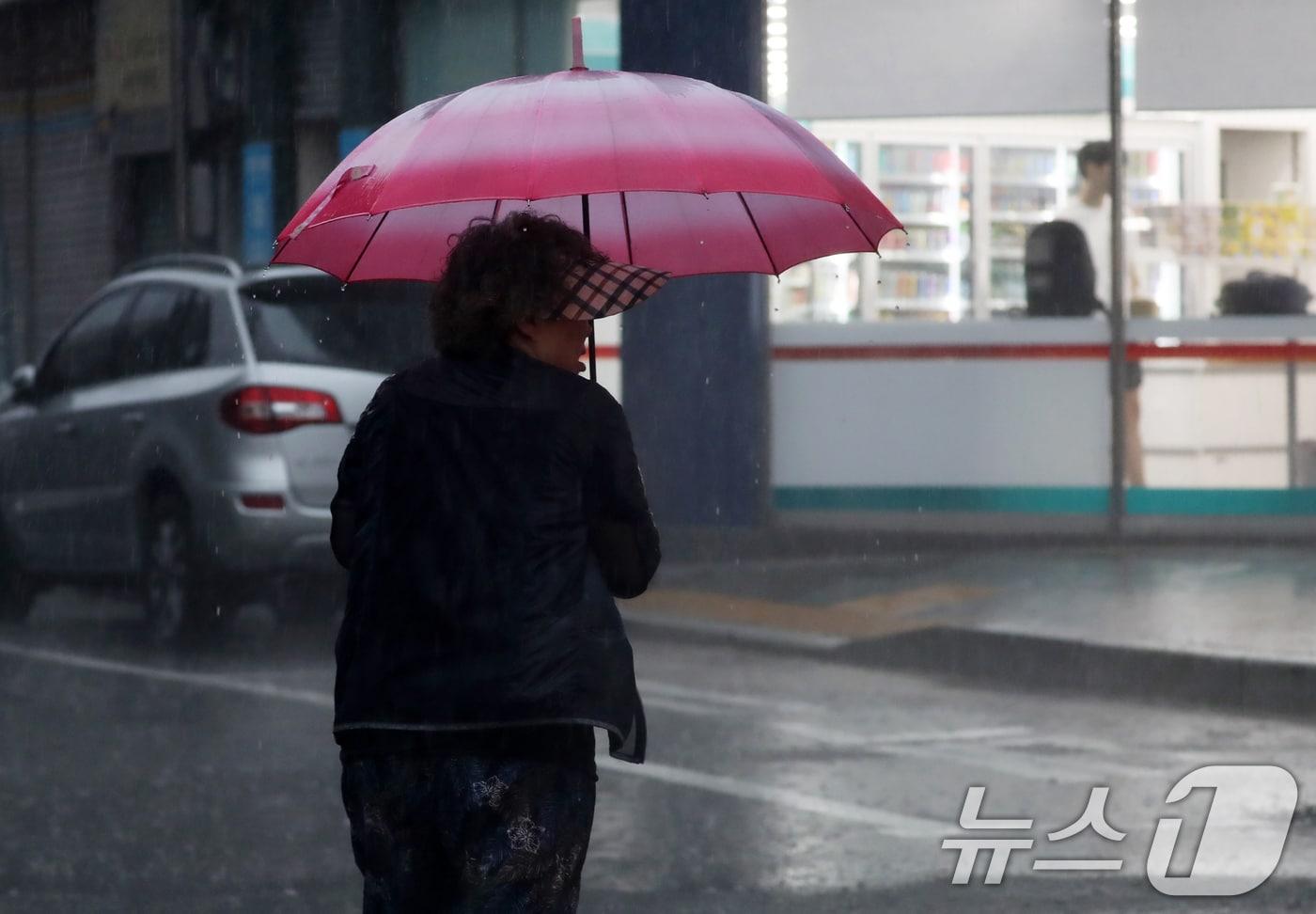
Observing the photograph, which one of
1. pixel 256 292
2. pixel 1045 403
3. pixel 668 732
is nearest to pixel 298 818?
pixel 668 732

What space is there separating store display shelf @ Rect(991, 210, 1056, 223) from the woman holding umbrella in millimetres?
10525

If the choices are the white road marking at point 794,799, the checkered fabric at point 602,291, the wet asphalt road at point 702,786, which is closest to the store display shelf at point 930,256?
the wet asphalt road at point 702,786

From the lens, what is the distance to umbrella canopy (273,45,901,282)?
393 centimetres

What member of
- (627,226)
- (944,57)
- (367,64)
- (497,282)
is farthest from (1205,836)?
(367,64)

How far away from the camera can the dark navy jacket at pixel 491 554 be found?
3279mm

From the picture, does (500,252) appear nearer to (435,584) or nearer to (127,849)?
(435,584)

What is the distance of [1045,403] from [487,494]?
10.8 meters

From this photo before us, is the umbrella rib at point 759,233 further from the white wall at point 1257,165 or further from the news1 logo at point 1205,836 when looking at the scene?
the white wall at point 1257,165

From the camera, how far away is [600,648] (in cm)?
334

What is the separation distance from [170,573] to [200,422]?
777mm

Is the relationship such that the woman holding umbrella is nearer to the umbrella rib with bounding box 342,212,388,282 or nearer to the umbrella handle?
the umbrella handle

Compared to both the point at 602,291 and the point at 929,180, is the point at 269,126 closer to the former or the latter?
the point at 929,180

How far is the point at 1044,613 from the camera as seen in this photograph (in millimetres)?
10352

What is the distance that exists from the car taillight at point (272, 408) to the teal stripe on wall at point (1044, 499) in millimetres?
4699
